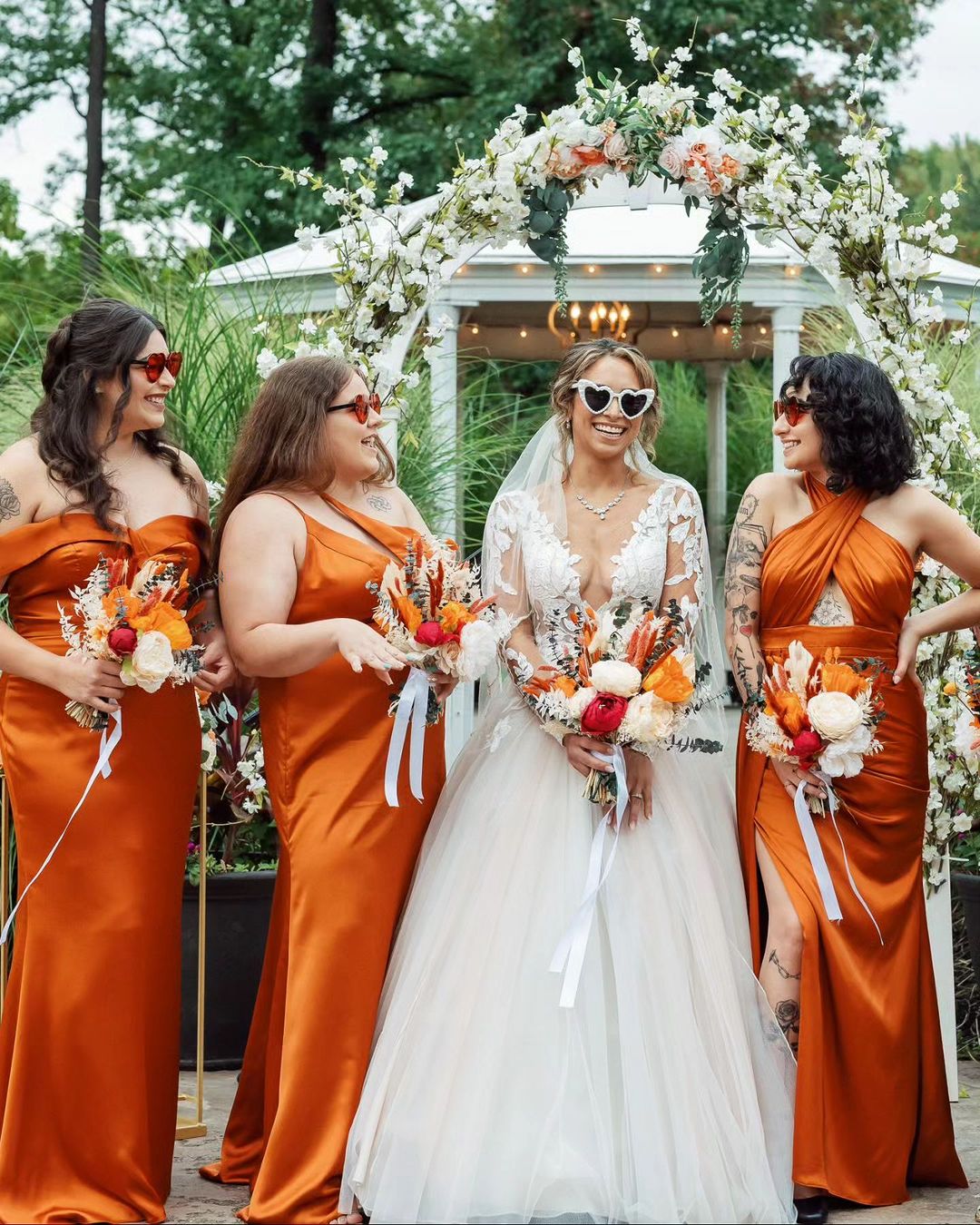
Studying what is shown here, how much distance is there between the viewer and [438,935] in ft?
13.8

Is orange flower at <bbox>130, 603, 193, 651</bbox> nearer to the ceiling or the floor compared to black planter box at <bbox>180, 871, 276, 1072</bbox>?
nearer to the ceiling

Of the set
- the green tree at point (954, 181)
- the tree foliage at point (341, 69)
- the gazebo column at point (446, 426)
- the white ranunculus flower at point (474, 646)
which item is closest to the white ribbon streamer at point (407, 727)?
the white ranunculus flower at point (474, 646)

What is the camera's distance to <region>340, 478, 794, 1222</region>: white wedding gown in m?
3.83

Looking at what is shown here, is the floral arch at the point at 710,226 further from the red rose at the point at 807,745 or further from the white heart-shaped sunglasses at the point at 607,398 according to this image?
the red rose at the point at 807,745

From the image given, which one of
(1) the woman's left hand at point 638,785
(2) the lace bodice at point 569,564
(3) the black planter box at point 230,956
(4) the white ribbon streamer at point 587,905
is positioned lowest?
(3) the black planter box at point 230,956

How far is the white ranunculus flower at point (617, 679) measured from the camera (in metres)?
4.08

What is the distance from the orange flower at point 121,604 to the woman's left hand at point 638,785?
1.42 m

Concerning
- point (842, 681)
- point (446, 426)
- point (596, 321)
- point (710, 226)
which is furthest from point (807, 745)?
point (596, 321)

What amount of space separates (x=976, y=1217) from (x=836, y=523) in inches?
77.4

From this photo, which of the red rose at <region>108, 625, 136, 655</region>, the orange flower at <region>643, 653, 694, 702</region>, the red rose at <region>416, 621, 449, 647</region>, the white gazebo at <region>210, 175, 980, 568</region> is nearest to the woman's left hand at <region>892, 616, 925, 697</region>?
the orange flower at <region>643, 653, 694, 702</region>

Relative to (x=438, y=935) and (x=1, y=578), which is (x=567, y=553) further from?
(x=1, y=578)

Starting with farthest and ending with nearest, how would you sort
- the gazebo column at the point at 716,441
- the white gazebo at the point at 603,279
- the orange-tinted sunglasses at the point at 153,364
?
1. the gazebo column at the point at 716,441
2. the white gazebo at the point at 603,279
3. the orange-tinted sunglasses at the point at 153,364

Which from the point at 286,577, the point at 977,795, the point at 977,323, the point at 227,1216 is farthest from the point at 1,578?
the point at 977,323

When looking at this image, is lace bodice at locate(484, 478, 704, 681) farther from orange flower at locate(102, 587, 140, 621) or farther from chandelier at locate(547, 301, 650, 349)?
chandelier at locate(547, 301, 650, 349)
